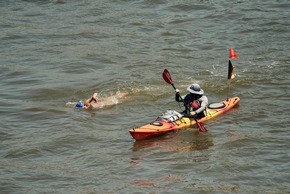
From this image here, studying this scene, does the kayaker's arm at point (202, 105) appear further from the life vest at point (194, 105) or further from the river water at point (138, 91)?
the river water at point (138, 91)

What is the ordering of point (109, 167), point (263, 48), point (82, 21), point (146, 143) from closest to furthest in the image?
1. point (109, 167)
2. point (146, 143)
3. point (263, 48)
4. point (82, 21)

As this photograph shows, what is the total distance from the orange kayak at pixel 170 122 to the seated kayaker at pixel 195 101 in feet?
0.69

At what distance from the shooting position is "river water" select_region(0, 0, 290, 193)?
33.6ft

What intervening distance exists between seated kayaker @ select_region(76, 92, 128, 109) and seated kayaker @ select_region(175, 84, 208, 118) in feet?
7.67

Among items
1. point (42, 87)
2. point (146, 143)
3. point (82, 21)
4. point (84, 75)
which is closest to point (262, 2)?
point (82, 21)

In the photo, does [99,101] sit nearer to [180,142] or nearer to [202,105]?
[202,105]

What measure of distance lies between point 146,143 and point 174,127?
75 cm

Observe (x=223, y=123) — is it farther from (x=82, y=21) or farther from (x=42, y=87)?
(x=82, y=21)

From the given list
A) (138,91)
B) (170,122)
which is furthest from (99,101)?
(170,122)

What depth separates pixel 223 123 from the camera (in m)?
12.8

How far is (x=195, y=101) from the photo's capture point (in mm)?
12445

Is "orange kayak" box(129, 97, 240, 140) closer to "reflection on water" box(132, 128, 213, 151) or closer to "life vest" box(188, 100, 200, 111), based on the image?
"reflection on water" box(132, 128, 213, 151)

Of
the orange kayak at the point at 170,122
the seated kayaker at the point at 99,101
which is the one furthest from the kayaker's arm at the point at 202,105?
the seated kayaker at the point at 99,101

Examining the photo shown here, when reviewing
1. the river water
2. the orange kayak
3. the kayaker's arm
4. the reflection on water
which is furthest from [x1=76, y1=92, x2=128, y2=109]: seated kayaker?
the kayaker's arm
